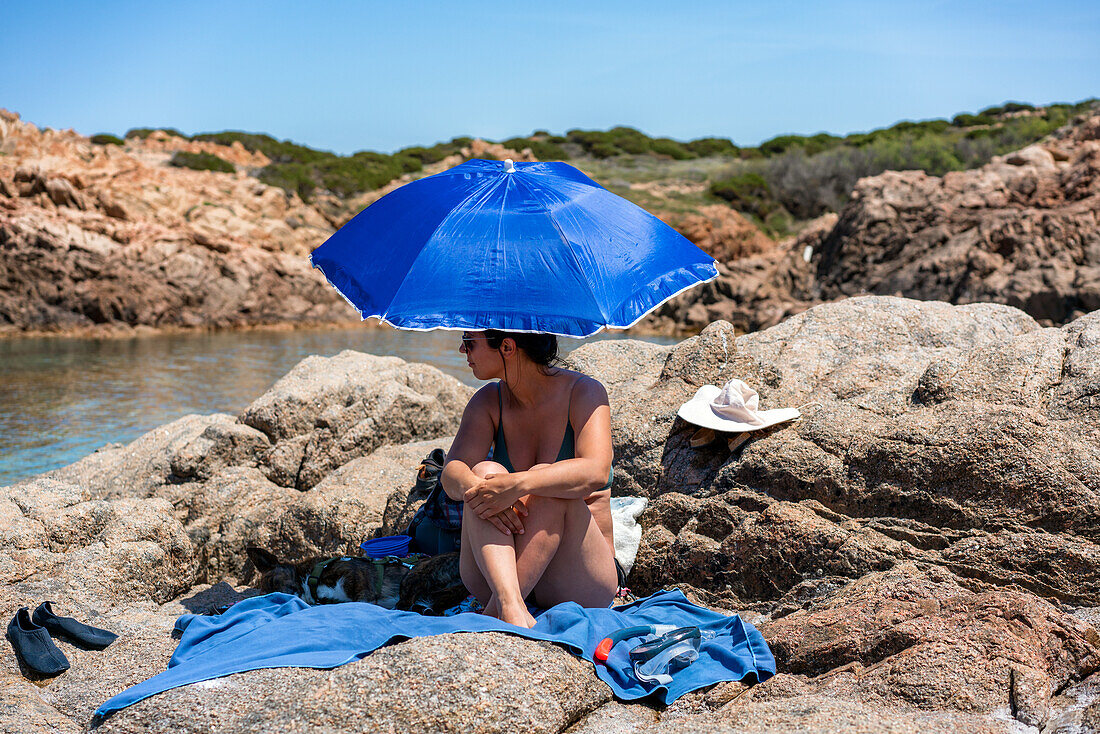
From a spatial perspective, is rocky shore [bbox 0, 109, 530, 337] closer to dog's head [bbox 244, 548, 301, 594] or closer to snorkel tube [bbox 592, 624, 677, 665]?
dog's head [bbox 244, 548, 301, 594]

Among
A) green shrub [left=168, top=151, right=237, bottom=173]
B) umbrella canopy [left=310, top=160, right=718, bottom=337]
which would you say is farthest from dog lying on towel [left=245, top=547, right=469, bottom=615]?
green shrub [left=168, top=151, right=237, bottom=173]

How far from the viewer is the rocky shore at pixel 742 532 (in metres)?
2.57

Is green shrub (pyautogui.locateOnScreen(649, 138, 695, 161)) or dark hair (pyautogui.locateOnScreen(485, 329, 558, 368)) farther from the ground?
green shrub (pyautogui.locateOnScreen(649, 138, 695, 161))

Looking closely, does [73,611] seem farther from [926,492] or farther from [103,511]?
[926,492]

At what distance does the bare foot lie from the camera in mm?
3021

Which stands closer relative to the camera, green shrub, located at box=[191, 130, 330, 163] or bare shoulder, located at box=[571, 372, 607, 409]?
bare shoulder, located at box=[571, 372, 607, 409]

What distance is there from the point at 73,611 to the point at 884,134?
62758 mm

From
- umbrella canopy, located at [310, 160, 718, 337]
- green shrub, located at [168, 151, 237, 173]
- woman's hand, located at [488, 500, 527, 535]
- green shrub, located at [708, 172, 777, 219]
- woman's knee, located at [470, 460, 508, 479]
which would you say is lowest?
woman's hand, located at [488, 500, 527, 535]

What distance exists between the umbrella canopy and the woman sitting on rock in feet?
1.03

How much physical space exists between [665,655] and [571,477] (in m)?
0.70

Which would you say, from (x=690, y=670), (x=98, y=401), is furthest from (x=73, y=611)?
(x=98, y=401)

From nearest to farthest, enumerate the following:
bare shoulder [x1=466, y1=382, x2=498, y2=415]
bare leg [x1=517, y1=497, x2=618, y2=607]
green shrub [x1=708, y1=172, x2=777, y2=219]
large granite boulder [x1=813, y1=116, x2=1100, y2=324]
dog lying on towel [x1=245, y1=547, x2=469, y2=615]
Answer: bare leg [x1=517, y1=497, x2=618, y2=607] < bare shoulder [x1=466, y1=382, x2=498, y2=415] < dog lying on towel [x1=245, y1=547, x2=469, y2=615] < large granite boulder [x1=813, y1=116, x2=1100, y2=324] < green shrub [x1=708, y1=172, x2=777, y2=219]

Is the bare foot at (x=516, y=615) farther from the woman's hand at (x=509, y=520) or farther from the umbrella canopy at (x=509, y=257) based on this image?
the umbrella canopy at (x=509, y=257)

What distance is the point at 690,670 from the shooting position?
2.99 metres
